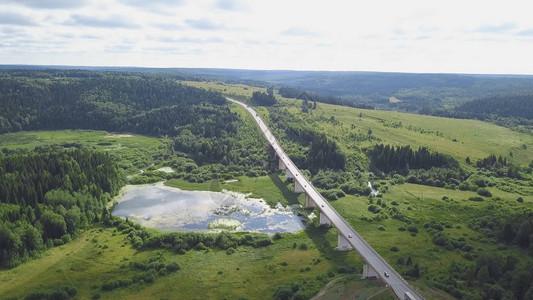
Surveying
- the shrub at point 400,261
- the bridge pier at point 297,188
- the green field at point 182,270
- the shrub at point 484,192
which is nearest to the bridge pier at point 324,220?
the green field at point 182,270

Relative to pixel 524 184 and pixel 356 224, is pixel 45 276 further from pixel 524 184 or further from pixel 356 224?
pixel 524 184

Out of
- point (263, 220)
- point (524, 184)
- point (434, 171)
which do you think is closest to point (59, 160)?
point (263, 220)

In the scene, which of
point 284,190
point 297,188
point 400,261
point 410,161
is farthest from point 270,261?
point 410,161

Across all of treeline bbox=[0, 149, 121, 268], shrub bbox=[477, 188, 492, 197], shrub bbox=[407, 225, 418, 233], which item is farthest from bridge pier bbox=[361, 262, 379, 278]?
shrub bbox=[477, 188, 492, 197]

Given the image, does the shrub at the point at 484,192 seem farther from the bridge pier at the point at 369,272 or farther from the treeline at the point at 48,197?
→ the treeline at the point at 48,197

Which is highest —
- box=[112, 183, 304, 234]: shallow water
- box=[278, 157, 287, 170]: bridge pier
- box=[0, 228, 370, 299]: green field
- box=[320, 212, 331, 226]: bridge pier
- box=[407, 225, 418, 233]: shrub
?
box=[278, 157, 287, 170]: bridge pier

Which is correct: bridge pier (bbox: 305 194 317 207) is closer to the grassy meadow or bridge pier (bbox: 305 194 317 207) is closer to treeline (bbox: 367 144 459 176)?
the grassy meadow
